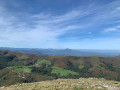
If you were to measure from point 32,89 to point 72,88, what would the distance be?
10990 mm

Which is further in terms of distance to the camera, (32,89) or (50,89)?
(32,89)

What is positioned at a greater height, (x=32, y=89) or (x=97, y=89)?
(x=97, y=89)

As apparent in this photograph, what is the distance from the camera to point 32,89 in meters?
24.0

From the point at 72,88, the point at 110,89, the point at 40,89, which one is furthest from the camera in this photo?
the point at 40,89

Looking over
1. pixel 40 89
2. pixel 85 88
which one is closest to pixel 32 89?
pixel 40 89

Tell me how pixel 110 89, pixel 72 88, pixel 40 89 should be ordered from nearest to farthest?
pixel 110 89, pixel 72 88, pixel 40 89

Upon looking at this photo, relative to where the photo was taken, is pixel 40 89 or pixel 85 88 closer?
pixel 85 88

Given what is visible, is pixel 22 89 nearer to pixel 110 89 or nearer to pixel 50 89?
pixel 50 89

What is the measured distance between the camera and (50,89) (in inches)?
883

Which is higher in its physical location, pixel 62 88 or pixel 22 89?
pixel 62 88

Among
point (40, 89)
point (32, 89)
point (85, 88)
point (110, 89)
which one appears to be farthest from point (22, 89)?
point (110, 89)

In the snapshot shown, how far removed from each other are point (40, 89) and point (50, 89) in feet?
10.1

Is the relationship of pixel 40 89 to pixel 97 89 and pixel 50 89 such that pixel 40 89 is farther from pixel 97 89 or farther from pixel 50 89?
pixel 97 89

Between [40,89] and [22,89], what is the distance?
18.1 ft
